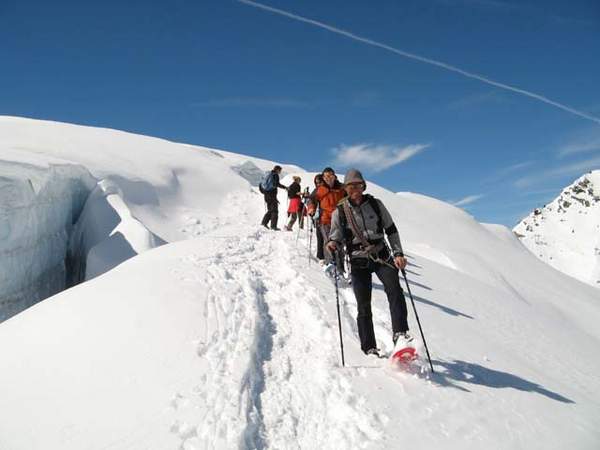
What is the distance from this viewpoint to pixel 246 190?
26266 mm

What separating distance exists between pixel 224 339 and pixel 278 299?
196cm

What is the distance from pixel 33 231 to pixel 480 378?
39.3 feet

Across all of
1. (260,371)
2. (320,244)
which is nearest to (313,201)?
(320,244)

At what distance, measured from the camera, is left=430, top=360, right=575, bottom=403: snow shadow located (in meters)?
4.72

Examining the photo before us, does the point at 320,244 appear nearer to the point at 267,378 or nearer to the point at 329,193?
the point at 329,193

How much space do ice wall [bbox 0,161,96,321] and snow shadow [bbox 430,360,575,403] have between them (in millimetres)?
10255

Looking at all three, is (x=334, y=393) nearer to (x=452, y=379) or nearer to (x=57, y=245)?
(x=452, y=379)

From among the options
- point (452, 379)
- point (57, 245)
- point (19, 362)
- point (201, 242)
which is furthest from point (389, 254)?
point (57, 245)

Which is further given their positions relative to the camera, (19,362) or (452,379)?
(452,379)

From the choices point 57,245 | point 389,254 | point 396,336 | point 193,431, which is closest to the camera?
point 193,431

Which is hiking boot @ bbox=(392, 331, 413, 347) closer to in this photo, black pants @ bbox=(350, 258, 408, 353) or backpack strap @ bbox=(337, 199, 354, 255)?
black pants @ bbox=(350, 258, 408, 353)

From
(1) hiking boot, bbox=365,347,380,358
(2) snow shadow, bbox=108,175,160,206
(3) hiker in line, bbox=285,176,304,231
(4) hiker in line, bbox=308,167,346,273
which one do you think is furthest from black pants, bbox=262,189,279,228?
(1) hiking boot, bbox=365,347,380,358

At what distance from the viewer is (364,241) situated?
488 cm

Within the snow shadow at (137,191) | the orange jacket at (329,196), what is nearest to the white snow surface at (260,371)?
the orange jacket at (329,196)
